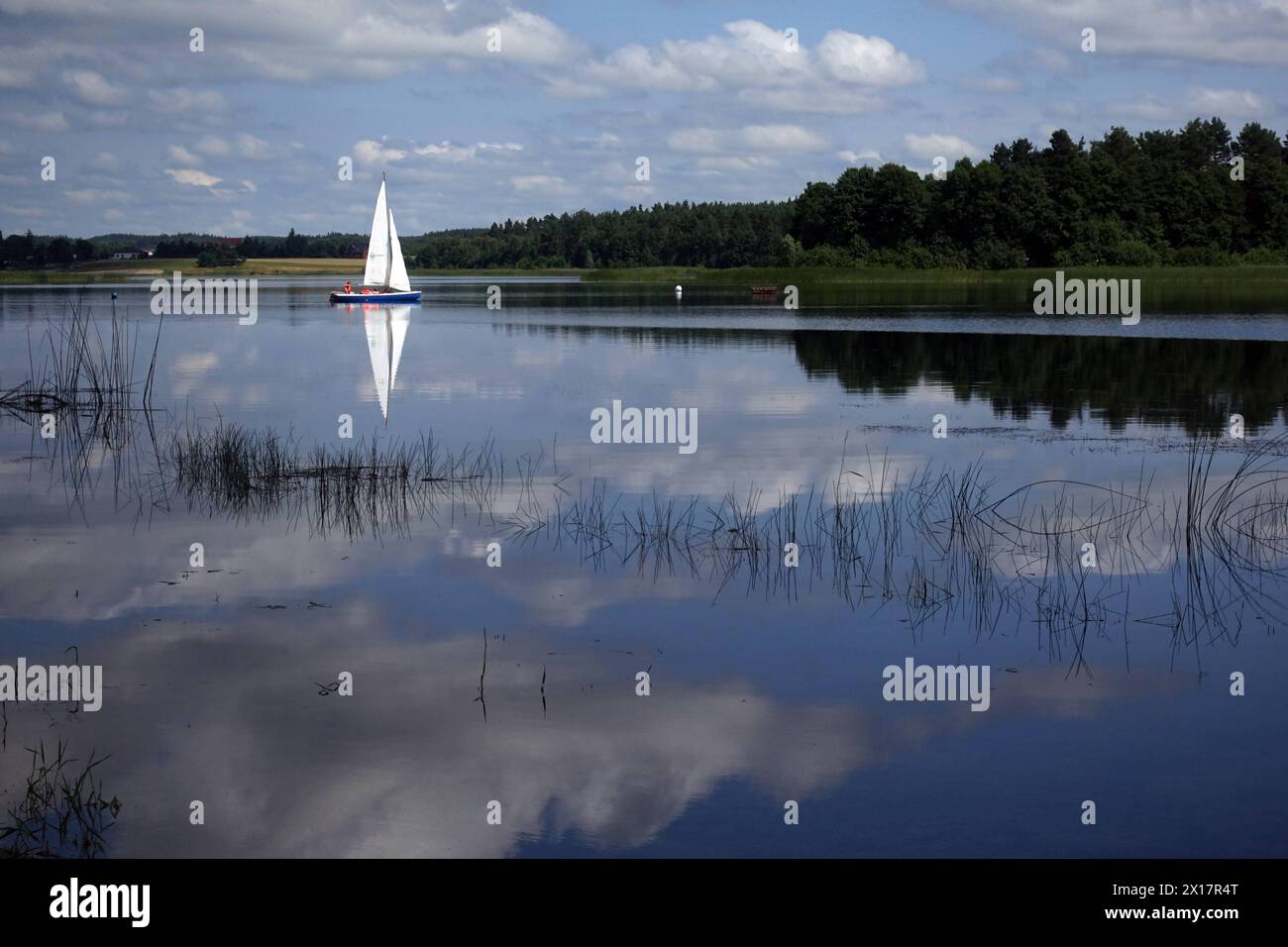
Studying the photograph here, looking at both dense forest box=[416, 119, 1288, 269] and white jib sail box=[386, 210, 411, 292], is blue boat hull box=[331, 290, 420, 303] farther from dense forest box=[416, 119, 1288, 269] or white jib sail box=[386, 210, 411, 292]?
dense forest box=[416, 119, 1288, 269]

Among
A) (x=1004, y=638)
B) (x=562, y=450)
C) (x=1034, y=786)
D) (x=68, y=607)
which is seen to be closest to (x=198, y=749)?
(x=68, y=607)

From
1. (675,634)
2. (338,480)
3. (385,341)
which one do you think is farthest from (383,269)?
(675,634)

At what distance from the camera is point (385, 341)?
5431 centimetres

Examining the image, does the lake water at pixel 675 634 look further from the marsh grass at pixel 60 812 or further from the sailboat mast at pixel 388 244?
the sailboat mast at pixel 388 244

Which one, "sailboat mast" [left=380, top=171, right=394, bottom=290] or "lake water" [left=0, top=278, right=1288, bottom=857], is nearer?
"lake water" [left=0, top=278, right=1288, bottom=857]

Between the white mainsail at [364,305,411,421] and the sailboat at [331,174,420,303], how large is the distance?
107 centimetres

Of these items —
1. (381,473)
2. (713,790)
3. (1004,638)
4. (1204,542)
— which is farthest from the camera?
(381,473)

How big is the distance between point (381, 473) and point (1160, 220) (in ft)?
382

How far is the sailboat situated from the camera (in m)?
76.6

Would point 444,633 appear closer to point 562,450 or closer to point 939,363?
point 562,450

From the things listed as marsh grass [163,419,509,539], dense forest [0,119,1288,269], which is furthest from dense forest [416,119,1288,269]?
marsh grass [163,419,509,539]
